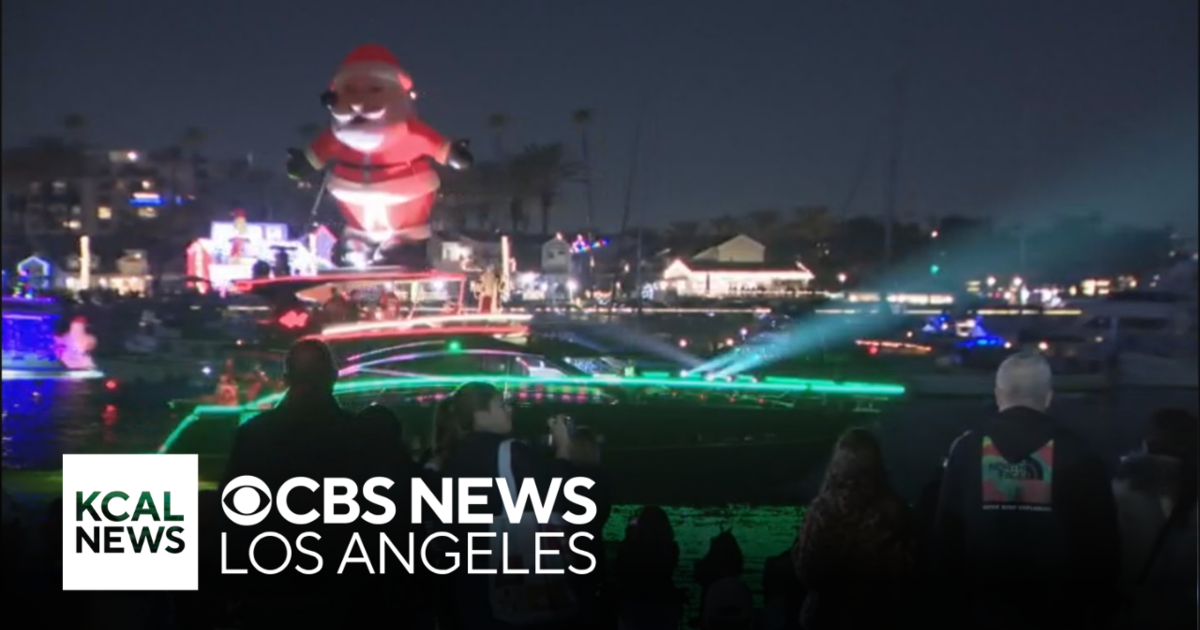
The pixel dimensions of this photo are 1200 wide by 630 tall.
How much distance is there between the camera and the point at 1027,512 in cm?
360

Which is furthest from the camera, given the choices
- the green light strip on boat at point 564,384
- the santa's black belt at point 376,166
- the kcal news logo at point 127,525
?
the santa's black belt at point 376,166

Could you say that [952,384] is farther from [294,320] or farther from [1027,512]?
[1027,512]

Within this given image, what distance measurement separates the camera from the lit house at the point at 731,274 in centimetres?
756

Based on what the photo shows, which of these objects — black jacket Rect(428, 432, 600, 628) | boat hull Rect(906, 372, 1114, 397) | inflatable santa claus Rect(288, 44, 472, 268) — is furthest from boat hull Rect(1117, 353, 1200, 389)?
black jacket Rect(428, 432, 600, 628)

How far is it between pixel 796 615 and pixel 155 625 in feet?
8.27

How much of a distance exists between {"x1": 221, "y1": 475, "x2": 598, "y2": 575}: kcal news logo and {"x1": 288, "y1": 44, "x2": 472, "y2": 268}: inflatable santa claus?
8.38 feet

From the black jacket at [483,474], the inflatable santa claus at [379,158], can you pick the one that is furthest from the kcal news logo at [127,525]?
the inflatable santa claus at [379,158]

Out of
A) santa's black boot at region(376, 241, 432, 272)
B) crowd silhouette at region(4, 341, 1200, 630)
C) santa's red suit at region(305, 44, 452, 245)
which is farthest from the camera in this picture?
santa's black boot at region(376, 241, 432, 272)

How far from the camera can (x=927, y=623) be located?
387 cm

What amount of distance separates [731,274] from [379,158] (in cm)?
238

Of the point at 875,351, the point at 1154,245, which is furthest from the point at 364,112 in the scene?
the point at 875,351

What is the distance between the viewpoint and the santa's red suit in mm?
6184

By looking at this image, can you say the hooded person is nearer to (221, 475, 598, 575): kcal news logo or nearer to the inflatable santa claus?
(221, 475, 598, 575): kcal news logo

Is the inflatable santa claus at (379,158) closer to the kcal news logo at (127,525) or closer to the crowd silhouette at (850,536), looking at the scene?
the kcal news logo at (127,525)
